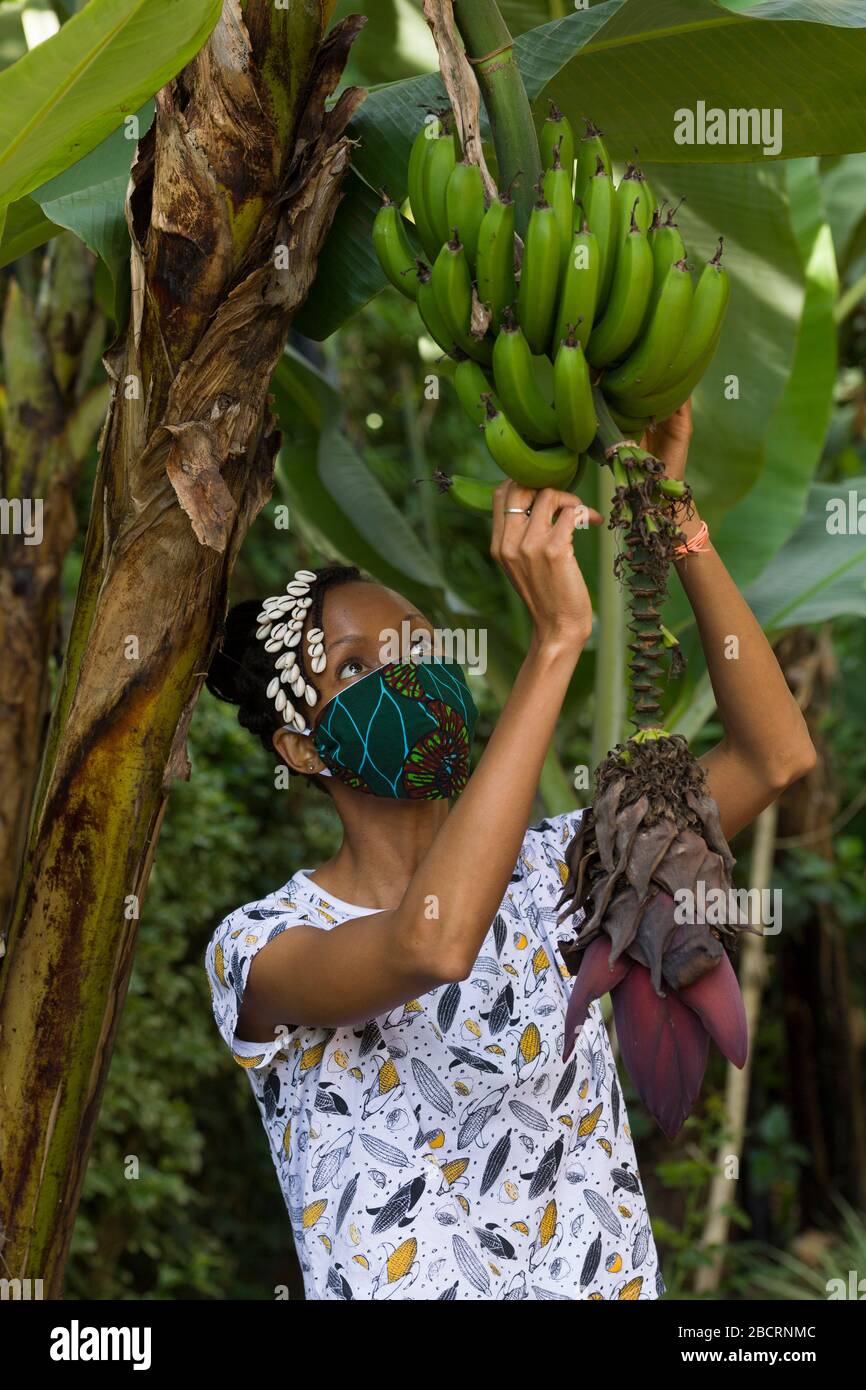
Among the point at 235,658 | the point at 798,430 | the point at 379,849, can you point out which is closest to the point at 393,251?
the point at 235,658

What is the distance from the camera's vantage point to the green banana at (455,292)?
42.7 inches

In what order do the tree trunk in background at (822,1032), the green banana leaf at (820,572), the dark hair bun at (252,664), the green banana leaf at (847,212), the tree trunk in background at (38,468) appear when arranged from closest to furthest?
the dark hair bun at (252,664) < the tree trunk in background at (38,468) < the green banana leaf at (820,572) < the green banana leaf at (847,212) < the tree trunk in background at (822,1032)

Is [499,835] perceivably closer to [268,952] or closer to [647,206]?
[268,952]

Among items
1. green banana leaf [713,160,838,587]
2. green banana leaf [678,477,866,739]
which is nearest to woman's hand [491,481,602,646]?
green banana leaf [678,477,866,739]

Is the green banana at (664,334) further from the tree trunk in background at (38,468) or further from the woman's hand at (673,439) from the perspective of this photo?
the tree trunk in background at (38,468)

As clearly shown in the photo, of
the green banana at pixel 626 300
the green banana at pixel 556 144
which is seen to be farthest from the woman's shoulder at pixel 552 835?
the green banana at pixel 556 144

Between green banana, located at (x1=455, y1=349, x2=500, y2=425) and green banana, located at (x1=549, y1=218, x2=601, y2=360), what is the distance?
81mm

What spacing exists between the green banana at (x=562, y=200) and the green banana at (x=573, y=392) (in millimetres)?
74

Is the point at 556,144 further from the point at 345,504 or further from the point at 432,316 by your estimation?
the point at 345,504

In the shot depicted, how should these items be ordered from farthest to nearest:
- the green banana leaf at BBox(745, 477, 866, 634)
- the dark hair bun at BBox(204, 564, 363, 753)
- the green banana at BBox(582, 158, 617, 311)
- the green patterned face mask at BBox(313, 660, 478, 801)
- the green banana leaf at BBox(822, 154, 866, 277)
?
the green banana leaf at BBox(822, 154, 866, 277) → the green banana leaf at BBox(745, 477, 866, 634) → the dark hair bun at BBox(204, 564, 363, 753) → the green patterned face mask at BBox(313, 660, 478, 801) → the green banana at BBox(582, 158, 617, 311)

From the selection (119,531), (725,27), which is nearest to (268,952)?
(119,531)

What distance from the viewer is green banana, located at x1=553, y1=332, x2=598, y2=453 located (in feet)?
3.35

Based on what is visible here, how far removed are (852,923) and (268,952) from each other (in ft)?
12.3

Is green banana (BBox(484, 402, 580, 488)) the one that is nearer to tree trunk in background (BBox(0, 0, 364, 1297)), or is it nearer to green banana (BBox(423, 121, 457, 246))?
green banana (BBox(423, 121, 457, 246))
